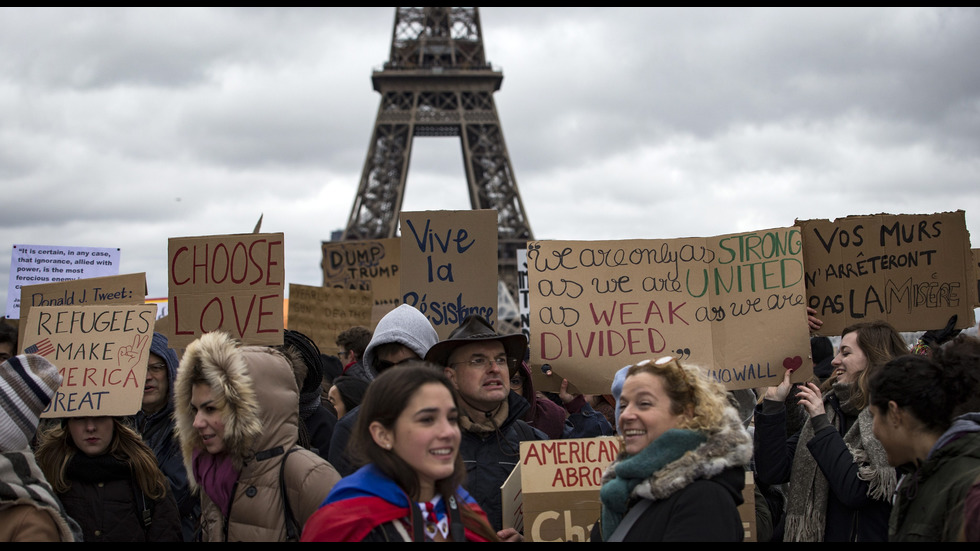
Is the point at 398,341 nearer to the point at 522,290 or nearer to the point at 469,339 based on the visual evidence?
the point at 469,339

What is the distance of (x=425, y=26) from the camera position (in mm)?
49594

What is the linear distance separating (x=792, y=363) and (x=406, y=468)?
2.43 metres

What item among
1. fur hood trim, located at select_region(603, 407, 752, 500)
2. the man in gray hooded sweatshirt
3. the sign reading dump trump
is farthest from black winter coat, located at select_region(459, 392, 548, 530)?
fur hood trim, located at select_region(603, 407, 752, 500)

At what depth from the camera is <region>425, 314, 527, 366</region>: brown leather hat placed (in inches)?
149

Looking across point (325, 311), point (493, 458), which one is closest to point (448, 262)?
point (493, 458)

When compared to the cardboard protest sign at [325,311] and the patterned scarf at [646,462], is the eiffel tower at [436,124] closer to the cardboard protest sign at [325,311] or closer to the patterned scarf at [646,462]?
the cardboard protest sign at [325,311]

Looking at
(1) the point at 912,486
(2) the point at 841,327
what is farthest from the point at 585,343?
(1) the point at 912,486

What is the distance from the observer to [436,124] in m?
47.7

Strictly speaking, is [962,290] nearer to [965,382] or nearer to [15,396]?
[965,382]

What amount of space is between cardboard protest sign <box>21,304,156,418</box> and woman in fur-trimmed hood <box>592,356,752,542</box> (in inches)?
98.1

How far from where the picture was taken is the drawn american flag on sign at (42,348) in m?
4.45

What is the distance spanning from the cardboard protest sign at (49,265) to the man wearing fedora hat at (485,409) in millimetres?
4656

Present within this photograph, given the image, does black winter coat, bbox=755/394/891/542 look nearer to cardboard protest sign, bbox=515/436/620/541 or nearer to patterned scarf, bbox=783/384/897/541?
patterned scarf, bbox=783/384/897/541

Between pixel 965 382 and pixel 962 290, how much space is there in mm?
2197
